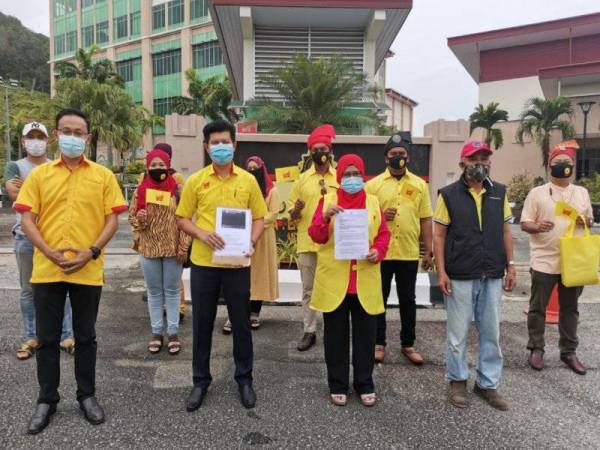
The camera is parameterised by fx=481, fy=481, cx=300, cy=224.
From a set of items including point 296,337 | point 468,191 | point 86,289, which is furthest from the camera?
point 296,337

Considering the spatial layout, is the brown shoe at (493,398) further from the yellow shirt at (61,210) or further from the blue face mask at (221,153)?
the yellow shirt at (61,210)

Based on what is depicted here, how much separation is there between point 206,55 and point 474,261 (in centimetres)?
4747

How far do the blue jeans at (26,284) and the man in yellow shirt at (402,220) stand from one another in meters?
2.83

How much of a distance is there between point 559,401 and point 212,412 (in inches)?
100

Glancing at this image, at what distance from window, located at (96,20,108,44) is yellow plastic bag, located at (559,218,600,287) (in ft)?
195

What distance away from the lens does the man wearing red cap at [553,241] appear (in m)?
4.19

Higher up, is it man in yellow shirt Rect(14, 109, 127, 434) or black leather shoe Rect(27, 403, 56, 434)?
man in yellow shirt Rect(14, 109, 127, 434)

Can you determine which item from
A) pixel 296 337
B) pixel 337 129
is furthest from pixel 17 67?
pixel 296 337

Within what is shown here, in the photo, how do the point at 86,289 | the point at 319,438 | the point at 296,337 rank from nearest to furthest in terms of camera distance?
the point at 319,438 < the point at 86,289 < the point at 296,337

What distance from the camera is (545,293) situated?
4285mm

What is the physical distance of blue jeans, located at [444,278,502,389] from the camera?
3.51m

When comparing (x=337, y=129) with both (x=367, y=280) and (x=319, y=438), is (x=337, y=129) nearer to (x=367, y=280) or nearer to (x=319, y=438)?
(x=367, y=280)

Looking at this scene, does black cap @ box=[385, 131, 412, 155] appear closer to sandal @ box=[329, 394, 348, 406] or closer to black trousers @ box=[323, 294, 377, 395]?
black trousers @ box=[323, 294, 377, 395]

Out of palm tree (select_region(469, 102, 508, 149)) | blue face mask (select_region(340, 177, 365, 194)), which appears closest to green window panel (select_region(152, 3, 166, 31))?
palm tree (select_region(469, 102, 508, 149))
